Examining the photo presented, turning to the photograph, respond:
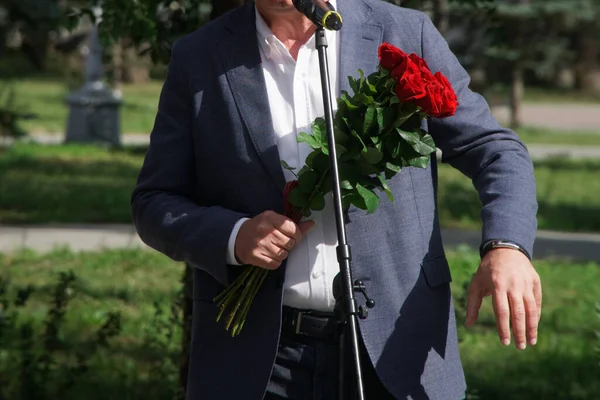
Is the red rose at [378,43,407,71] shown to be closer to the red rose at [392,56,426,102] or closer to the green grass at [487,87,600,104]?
the red rose at [392,56,426,102]

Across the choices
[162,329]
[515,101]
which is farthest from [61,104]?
[162,329]

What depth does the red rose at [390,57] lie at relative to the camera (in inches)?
104

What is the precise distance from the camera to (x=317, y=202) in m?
2.71

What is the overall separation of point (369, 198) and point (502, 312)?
424mm

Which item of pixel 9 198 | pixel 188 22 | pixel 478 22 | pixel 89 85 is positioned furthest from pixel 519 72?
pixel 188 22

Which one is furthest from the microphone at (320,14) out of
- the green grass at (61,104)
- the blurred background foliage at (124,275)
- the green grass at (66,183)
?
the green grass at (61,104)

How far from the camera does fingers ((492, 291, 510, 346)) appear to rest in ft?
8.02

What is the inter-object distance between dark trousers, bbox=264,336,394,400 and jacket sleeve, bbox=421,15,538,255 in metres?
0.48

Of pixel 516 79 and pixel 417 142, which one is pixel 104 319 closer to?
pixel 417 142

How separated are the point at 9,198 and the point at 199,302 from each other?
9490mm

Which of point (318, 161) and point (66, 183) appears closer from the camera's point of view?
point (318, 161)

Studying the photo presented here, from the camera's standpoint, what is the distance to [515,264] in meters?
2.52

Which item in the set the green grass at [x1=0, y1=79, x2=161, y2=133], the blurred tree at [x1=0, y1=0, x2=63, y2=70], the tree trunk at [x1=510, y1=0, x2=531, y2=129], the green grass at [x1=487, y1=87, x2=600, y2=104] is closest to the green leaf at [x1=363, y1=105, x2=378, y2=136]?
the blurred tree at [x1=0, y1=0, x2=63, y2=70]

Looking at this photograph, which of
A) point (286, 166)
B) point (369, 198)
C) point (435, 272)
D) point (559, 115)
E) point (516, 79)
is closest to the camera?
point (369, 198)
